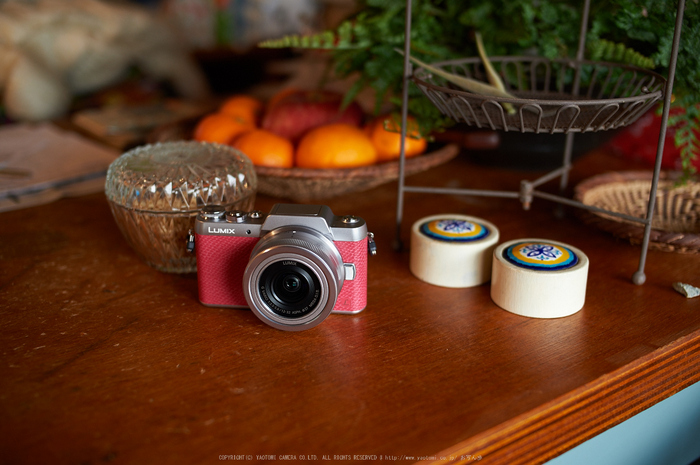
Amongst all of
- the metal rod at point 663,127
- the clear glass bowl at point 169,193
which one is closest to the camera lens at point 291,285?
the clear glass bowl at point 169,193

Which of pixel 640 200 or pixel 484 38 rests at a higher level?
pixel 484 38

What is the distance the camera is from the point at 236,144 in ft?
2.66

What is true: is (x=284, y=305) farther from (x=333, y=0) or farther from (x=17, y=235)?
(x=333, y=0)

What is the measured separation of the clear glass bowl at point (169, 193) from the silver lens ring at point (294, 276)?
0.13 meters

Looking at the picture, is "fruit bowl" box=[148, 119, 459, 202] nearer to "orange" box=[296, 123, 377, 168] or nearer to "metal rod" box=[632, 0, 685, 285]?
"orange" box=[296, 123, 377, 168]

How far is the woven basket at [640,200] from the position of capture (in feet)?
2.40

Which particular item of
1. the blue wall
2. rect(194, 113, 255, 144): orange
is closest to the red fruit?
rect(194, 113, 255, 144): orange

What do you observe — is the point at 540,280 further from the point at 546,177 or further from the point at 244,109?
the point at 244,109

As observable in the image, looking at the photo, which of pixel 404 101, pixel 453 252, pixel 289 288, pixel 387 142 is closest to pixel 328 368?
pixel 289 288

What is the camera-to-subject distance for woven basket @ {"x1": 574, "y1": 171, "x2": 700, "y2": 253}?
2.40 ft

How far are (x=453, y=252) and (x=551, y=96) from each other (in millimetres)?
275

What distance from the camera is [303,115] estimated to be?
0.87 metres

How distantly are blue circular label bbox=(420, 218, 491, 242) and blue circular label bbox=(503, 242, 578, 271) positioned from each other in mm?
41

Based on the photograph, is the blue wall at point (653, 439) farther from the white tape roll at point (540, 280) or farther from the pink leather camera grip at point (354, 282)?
the pink leather camera grip at point (354, 282)
